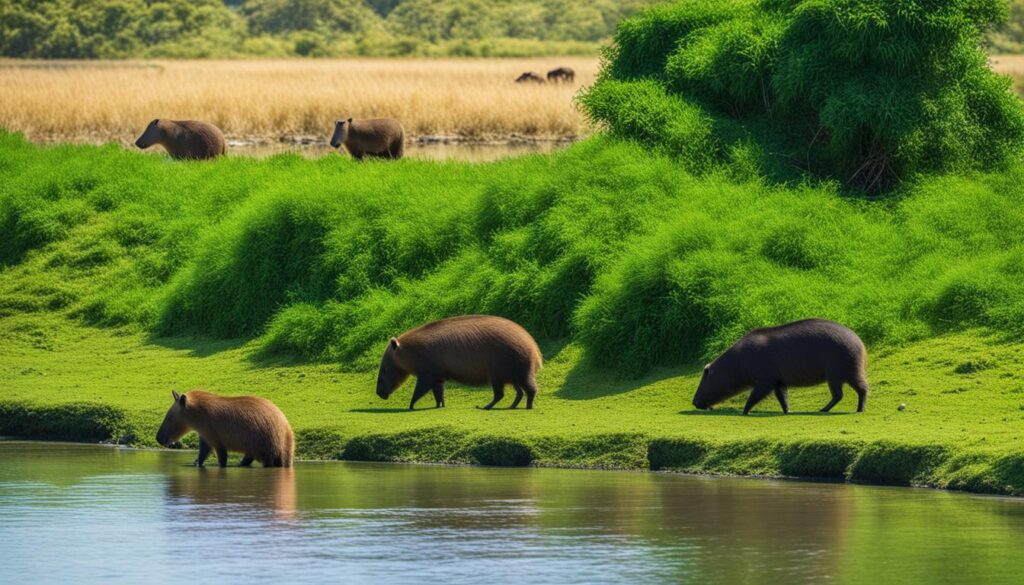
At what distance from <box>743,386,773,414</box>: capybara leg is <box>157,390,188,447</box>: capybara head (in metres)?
4.05

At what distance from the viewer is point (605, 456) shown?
1302cm

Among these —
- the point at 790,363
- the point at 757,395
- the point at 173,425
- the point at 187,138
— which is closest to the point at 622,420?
the point at 757,395

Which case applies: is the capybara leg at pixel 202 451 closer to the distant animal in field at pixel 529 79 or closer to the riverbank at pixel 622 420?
the riverbank at pixel 622 420

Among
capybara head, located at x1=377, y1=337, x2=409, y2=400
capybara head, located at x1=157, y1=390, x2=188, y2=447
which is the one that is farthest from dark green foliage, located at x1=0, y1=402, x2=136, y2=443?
capybara head, located at x1=377, y1=337, x2=409, y2=400

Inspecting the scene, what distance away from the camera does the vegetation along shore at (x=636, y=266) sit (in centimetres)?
→ 1380

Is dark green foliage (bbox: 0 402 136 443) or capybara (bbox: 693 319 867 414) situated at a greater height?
capybara (bbox: 693 319 867 414)

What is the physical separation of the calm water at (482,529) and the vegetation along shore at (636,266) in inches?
38.3

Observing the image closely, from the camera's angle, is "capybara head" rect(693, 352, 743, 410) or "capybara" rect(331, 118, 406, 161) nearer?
"capybara head" rect(693, 352, 743, 410)

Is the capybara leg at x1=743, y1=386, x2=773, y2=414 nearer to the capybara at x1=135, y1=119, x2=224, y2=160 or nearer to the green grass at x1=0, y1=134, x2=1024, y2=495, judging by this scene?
the green grass at x1=0, y1=134, x2=1024, y2=495

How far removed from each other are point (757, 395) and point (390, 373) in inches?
118

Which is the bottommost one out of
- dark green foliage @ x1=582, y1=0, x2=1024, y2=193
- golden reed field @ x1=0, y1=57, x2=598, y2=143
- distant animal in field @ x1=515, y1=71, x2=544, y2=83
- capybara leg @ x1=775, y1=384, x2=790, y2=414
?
capybara leg @ x1=775, y1=384, x2=790, y2=414

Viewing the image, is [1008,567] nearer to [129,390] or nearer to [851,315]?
[851,315]

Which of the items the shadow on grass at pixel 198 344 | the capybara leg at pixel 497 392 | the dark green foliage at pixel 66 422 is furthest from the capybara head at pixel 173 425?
the shadow on grass at pixel 198 344

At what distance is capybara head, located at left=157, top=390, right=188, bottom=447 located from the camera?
1355 cm
